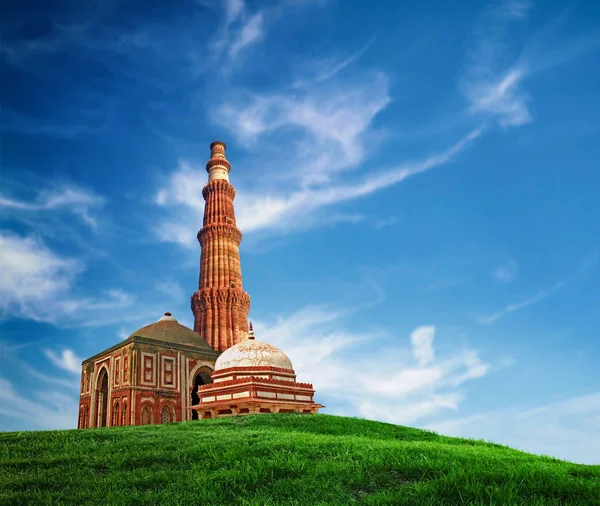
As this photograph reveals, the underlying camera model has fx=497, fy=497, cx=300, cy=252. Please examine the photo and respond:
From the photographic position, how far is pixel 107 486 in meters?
6.93

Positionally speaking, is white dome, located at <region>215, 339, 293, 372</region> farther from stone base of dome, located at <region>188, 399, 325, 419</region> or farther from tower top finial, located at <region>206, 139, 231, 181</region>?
tower top finial, located at <region>206, 139, 231, 181</region>

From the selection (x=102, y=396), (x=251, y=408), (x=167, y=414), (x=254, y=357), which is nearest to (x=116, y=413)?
(x=167, y=414)

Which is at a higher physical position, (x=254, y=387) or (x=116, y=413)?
(x=116, y=413)

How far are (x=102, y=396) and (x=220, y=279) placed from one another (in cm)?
1184

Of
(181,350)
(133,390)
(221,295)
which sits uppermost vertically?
(221,295)

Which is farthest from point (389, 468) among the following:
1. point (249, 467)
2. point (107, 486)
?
point (107, 486)

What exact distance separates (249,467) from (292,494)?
1.16m

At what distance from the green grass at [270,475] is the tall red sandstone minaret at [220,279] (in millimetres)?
27318

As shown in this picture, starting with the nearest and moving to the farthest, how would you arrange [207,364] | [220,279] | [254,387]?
[254,387], [207,364], [220,279]

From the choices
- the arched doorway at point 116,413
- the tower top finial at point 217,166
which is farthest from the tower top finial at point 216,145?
the arched doorway at point 116,413

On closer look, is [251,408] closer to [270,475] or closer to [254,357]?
[254,357]

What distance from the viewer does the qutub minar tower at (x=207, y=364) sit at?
72.5ft

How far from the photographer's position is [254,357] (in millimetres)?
23344

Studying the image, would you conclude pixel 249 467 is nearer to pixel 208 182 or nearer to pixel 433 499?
pixel 433 499
